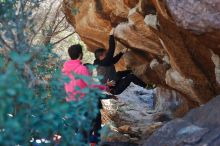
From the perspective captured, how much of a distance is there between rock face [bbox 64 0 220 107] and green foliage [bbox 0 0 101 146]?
2.21 meters

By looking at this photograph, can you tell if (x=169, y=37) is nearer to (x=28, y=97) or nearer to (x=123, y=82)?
(x=123, y=82)

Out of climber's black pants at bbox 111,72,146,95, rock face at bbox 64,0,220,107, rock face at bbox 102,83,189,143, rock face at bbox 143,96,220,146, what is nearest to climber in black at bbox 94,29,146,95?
climber's black pants at bbox 111,72,146,95

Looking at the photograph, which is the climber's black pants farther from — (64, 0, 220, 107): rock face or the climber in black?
(64, 0, 220, 107): rock face

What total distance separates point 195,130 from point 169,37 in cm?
229

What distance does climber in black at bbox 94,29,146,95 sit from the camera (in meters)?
8.34

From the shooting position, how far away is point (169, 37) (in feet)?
24.0

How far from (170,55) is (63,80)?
481 centimetres

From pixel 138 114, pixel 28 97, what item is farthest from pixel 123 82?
pixel 28 97

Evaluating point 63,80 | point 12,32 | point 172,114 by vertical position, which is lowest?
point 172,114

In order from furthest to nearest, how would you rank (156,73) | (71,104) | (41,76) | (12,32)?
(156,73) → (41,76) → (12,32) → (71,104)

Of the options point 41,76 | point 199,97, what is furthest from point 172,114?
point 41,76

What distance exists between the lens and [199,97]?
802 centimetres

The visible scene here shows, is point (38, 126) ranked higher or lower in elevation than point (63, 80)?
lower

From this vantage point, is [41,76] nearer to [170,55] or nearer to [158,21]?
[158,21]
